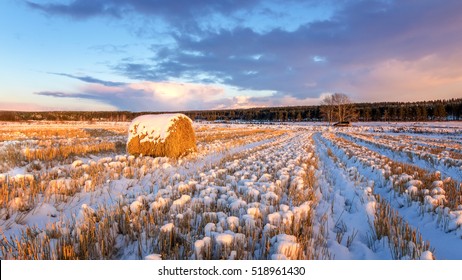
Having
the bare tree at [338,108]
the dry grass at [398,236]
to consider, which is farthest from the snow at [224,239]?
the bare tree at [338,108]

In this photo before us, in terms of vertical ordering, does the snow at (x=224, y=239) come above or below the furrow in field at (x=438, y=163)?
above

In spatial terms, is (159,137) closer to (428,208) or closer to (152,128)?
(152,128)

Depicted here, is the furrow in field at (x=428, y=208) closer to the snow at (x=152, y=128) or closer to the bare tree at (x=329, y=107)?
the snow at (x=152, y=128)

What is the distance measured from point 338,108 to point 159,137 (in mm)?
97267

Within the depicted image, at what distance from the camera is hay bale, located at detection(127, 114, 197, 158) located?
12273 mm

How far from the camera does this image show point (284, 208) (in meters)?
4.30

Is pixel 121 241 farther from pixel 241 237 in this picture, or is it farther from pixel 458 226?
pixel 458 226

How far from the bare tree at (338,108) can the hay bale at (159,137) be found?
88.4 meters

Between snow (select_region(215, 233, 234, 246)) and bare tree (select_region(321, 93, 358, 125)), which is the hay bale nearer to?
snow (select_region(215, 233, 234, 246))

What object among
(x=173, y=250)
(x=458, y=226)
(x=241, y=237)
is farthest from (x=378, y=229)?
(x=173, y=250)

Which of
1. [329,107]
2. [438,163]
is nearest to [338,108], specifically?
[329,107]

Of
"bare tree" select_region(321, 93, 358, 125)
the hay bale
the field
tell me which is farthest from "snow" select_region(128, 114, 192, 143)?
"bare tree" select_region(321, 93, 358, 125)

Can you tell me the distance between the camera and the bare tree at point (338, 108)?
316 ft
